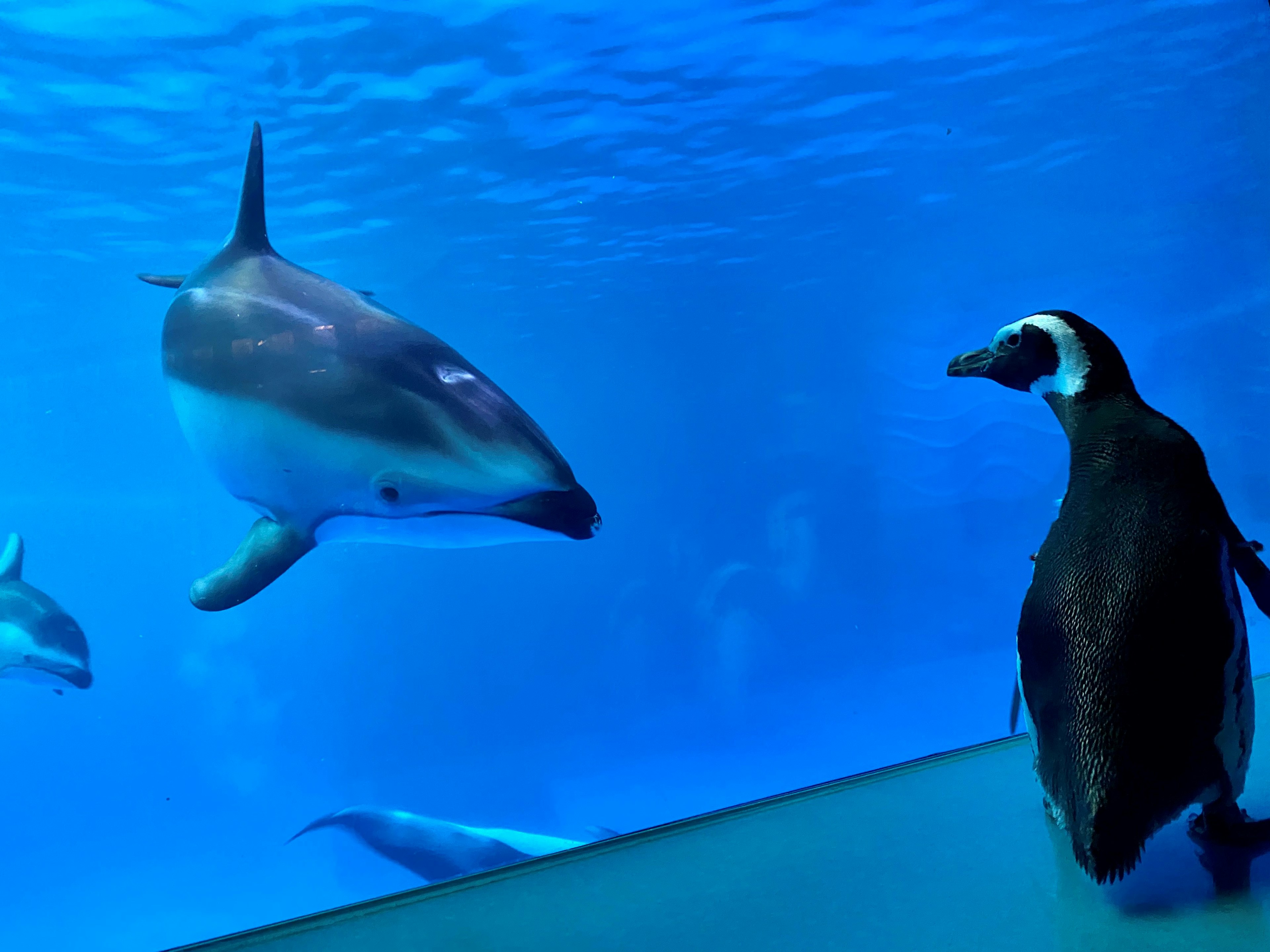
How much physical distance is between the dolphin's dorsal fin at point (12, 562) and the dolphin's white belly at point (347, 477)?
10.7 feet

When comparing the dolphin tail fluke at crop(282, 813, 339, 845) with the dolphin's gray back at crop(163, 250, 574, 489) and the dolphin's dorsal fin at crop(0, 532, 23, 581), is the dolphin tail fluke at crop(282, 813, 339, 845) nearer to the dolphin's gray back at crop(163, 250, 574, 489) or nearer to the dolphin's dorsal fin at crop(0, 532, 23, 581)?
the dolphin's dorsal fin at crop(0, 532, 23, 581)

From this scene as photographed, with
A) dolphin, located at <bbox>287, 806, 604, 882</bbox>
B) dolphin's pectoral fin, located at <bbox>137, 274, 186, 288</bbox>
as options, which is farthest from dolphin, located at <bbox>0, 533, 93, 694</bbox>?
dolphin's pectoral fin, located at <bbox>137, 274, 186, 288</bbox>

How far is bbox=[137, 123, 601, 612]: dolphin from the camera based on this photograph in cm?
242

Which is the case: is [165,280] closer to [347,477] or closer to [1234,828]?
[347,477]

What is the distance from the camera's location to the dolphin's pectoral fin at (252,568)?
263cm

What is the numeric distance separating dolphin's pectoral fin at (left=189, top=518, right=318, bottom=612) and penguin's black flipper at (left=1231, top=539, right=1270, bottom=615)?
97.7 inches

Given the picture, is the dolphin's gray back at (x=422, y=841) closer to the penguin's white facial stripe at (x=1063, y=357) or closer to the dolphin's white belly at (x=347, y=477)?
the dolphin's white belly at (x=347, y=477)

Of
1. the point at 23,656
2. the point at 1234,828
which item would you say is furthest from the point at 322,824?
the point at 1234,828

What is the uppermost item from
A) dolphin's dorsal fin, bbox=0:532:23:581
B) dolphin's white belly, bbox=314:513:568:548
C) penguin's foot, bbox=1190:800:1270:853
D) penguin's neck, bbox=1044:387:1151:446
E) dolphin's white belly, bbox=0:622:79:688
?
dolphin's dorsal fin, bbox=0:532:23:581

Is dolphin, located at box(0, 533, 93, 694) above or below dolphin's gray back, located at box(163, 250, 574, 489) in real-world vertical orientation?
above

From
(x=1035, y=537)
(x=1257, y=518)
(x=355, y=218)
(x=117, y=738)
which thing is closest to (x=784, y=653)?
(x=1035, y=537)

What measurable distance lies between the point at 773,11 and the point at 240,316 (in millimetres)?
5767

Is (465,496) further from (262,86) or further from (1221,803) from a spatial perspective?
(262,86)

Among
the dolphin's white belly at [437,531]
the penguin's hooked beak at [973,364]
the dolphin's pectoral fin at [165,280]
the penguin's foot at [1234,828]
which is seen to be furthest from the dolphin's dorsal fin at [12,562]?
the penguin's foot at [1234,828]
